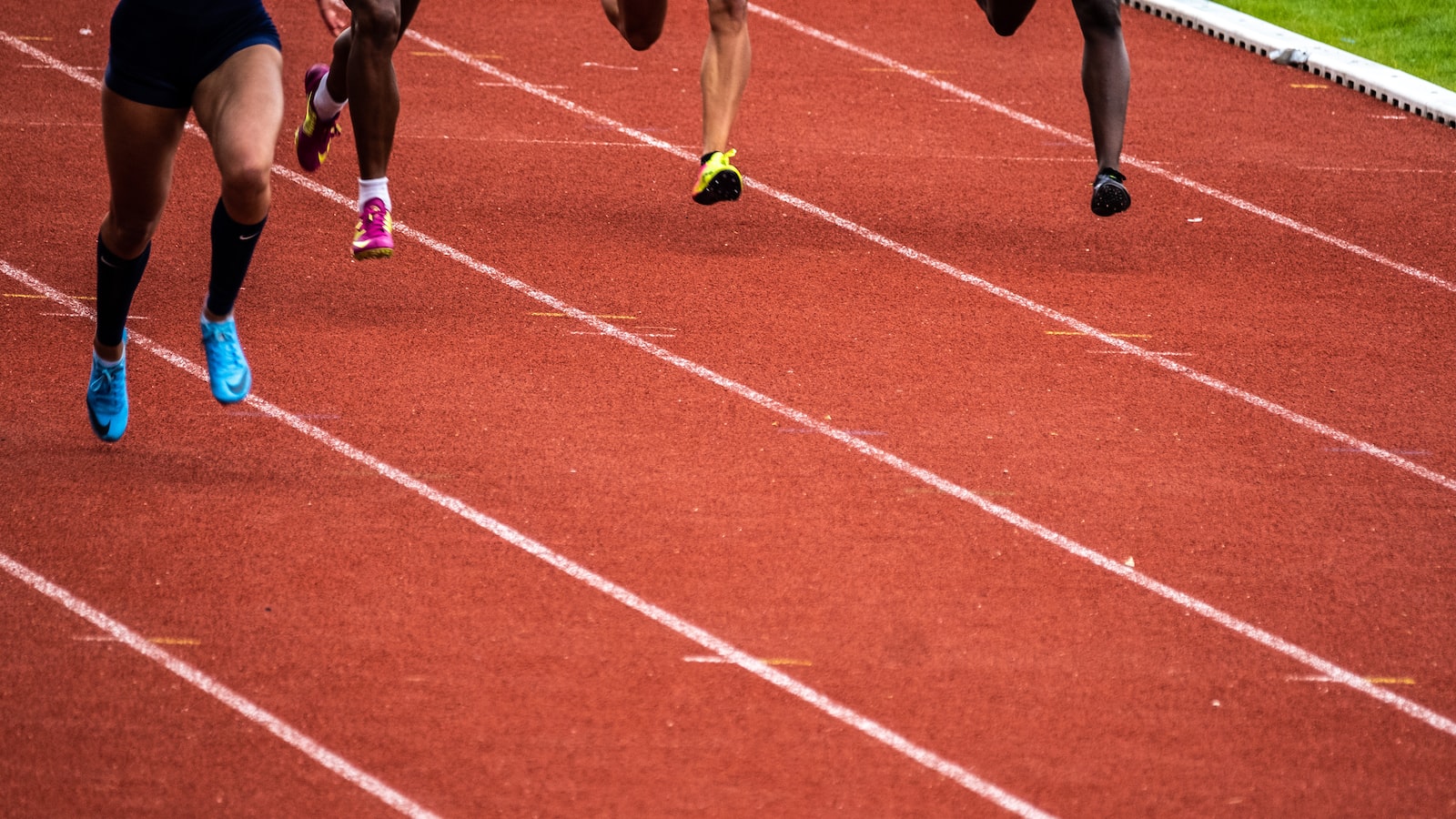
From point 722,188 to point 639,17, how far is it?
65 centimetres

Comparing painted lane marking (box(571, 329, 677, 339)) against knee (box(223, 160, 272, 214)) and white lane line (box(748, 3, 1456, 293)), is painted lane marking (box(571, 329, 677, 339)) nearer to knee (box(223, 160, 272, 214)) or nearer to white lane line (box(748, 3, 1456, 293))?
knee (box(223, 160, 272, 214))

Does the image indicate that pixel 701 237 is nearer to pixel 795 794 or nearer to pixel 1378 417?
pixel 1378 417

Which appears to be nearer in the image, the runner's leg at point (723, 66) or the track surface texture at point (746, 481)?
the track surface texture at point (746, 481)

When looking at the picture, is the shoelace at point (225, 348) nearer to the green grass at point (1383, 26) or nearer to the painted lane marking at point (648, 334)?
the painted lane marking at point (648, 334)

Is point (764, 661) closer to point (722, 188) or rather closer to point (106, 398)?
point (106, 398)

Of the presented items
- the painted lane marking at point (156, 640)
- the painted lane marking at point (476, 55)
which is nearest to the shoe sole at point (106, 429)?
the painted lane marking at point (156, 640)

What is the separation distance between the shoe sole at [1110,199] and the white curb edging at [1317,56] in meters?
3.73

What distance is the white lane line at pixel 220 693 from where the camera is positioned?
11.1ft

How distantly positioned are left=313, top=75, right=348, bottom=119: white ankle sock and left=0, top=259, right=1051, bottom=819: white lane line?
40.7 inches

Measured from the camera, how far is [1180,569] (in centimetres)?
441

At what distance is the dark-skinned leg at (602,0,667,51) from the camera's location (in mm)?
5625

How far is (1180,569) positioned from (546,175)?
11.7ft

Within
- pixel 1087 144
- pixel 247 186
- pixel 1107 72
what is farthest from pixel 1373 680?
pixel 1087 144

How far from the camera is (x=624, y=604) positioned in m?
4.11
